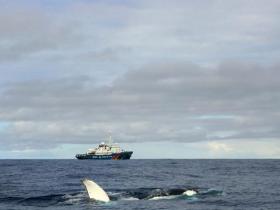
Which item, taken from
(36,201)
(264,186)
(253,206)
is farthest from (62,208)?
(264,186)

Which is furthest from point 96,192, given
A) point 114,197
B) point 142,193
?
point 142,193

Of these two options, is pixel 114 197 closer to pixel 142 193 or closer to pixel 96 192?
pixel 96 192

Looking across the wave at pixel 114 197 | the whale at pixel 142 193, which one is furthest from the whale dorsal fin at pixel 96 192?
the wave at pixel 114 197

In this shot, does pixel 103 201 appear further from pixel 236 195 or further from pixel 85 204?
pixel 236 195

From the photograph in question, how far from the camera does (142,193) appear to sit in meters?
58.2

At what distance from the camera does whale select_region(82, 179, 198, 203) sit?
Answer: 166 ft

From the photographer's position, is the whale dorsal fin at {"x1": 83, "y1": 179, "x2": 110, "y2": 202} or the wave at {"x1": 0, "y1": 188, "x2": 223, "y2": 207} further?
the wave at {"x1": 0, "y1": 188, "x2": 223, "y2": 207}

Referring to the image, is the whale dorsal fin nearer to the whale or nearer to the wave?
the whale

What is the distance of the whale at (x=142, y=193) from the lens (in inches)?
1997

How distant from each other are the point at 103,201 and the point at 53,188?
19.7 m

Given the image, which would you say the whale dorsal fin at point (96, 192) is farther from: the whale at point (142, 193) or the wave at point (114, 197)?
the wave at point (114, 197)

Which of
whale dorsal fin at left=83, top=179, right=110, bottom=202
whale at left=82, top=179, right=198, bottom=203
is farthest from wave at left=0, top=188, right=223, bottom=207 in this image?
whale dorsal fin at left=83, top=179, right=110, bottom=202

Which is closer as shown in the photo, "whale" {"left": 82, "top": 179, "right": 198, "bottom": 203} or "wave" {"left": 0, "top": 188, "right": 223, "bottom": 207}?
"whale" {"left": 82, "top": 179, "right": 198, "bottom": 203}

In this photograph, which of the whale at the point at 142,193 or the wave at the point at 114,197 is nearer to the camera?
the whale at the point at 142,193
